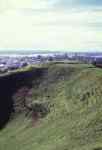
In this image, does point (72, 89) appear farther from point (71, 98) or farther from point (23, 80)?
point (23, 80)

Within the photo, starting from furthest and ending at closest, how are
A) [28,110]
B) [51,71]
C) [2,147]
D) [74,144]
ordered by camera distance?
[51,71]
[28,110]
[2,147]
[74,144]

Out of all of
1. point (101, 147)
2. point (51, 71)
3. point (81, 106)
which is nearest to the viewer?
point (101, 147)

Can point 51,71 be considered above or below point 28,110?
above

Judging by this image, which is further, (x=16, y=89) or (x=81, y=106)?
(x=16, y=89)

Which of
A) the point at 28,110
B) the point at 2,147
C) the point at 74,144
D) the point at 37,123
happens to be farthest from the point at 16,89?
the point at 74,144

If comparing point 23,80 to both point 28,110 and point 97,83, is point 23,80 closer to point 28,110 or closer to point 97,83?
point 28,110

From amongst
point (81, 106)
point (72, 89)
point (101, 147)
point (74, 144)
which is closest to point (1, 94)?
point (72, 89)
